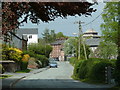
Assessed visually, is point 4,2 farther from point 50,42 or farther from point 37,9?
point 50,42

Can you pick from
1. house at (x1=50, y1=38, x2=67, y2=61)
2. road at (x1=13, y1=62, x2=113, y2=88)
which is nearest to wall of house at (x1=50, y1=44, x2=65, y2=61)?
house at (x1=50, y1=38, x2=67, y2=61)

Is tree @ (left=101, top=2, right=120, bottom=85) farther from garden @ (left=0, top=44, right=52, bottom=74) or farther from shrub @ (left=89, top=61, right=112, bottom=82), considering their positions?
Answer: shrub @ (left=89, top=61, right=112, bottom=82)

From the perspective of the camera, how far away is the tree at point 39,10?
12.6 m

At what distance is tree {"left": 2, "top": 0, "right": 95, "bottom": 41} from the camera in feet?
41.4

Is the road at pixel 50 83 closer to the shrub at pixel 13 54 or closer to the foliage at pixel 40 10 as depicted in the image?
the foliage at pixel 40 10

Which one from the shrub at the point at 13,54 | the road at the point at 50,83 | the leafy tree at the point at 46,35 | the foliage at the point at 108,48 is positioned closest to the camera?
the road at the point at 50,83

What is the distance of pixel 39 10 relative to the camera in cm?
1438

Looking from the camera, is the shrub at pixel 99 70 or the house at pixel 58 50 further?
the house at pixel 58 50

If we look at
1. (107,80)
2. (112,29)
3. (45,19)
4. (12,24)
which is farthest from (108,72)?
(112,29)

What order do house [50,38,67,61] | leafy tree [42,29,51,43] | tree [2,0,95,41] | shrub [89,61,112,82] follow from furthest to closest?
leafy tree [42,29,51,43]
house [50,38,67,61]
shrub [89,61,112,82]
tree [2,0,95,41]

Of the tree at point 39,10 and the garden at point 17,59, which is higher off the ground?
the tree at point 39,10

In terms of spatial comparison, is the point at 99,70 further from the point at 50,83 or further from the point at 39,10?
the point at 39,10

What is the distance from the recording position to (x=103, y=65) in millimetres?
26375

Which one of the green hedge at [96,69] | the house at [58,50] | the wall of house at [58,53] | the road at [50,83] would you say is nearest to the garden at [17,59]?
the road at [50,83]
